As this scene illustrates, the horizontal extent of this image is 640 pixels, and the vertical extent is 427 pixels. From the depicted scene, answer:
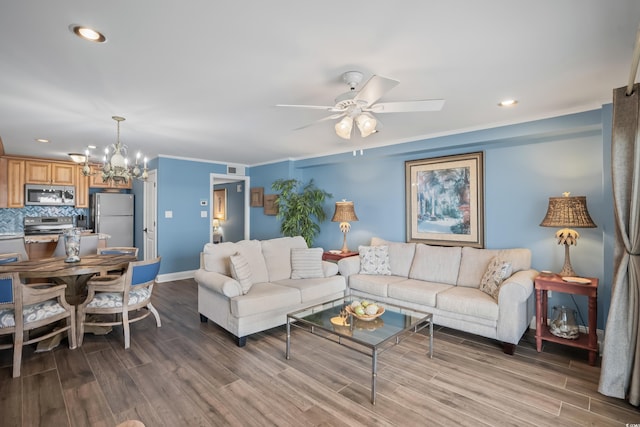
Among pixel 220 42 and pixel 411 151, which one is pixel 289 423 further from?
pixel 411 151

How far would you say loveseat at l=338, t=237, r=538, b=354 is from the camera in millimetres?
2977

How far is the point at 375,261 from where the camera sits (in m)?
4.34

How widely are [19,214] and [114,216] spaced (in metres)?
1.57

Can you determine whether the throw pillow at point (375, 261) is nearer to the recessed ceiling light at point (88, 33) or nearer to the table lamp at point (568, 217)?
the table lamp at point (568, 217)

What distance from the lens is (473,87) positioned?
2.70 metres

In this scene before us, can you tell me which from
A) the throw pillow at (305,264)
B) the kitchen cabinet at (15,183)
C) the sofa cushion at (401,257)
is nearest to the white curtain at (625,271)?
the sofa cushion at (401,257)

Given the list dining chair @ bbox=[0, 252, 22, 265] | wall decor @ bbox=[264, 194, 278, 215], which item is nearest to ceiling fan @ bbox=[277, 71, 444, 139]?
dining chair @ bbox=[0, 252, 22, 265]

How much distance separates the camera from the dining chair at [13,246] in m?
3.84

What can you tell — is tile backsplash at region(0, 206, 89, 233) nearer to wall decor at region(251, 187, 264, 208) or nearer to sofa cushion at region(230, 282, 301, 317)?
wall decor at region(251, 187, 264, 208)

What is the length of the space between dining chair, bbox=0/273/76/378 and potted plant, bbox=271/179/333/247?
3.42m

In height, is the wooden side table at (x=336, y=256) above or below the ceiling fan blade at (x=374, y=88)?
below

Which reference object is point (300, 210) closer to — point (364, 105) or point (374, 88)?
point (364, 105)

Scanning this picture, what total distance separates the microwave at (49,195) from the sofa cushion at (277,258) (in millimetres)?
4753

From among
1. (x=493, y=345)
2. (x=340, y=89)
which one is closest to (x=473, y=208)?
(x=493, y=345)
